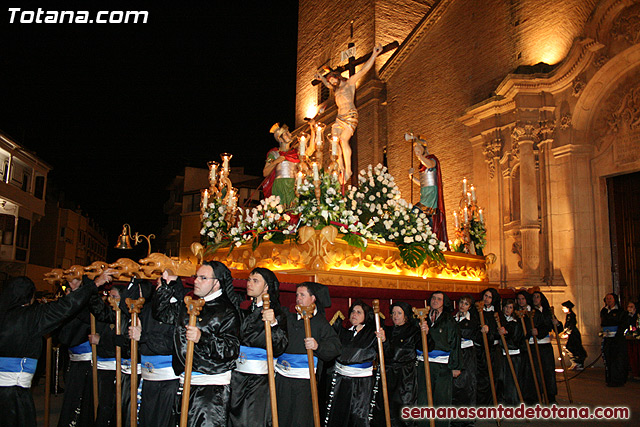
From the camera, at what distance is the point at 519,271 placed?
1278cm

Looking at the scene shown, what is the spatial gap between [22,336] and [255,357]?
1890 millimetres

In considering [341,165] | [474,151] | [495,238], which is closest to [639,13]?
[474,151]

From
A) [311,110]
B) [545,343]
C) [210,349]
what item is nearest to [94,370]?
[210,349]

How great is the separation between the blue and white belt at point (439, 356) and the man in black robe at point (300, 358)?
198 centimetres

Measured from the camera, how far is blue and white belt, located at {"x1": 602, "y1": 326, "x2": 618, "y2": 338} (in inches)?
404

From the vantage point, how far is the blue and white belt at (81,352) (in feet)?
19.2

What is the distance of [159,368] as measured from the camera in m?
4.47

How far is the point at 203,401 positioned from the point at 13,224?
2824 cm

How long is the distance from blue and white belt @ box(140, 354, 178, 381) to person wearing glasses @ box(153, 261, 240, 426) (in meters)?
0.48

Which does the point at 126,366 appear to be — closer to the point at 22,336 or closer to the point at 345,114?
the point at 22,336

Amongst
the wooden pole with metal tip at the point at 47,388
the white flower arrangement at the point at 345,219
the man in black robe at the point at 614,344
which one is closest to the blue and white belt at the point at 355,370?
the white flower arrangement at the point at 345,219

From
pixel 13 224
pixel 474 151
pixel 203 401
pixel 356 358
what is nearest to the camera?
pixel 203 401

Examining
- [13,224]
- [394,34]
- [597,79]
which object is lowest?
[13,224]

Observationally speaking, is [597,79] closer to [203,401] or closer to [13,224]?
[203,401]
